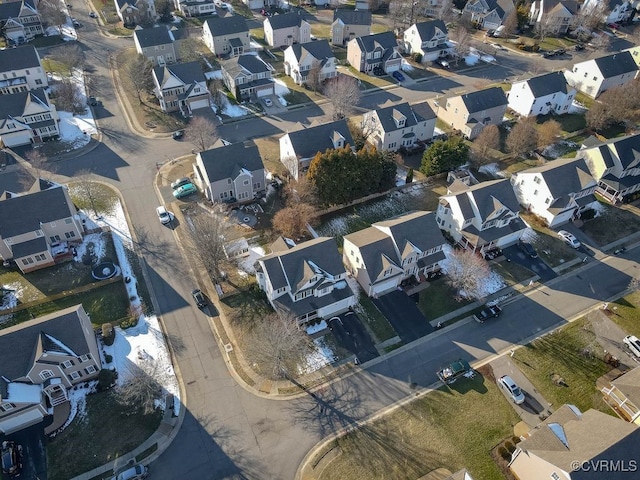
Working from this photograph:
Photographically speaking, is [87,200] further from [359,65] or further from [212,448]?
[359,65]

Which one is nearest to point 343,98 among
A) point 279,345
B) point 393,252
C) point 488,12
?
point 393,252

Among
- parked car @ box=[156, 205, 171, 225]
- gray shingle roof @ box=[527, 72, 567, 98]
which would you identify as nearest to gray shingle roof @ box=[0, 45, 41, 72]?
parked car @ box=[156, 205, 171, 225]

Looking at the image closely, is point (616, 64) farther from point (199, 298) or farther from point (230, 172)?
point (199, 298)

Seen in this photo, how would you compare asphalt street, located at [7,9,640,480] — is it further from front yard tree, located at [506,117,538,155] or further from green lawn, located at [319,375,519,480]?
front yard tree, located at [506,117,538,155]

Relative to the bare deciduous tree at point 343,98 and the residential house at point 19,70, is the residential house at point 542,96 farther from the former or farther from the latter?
the residential house at point 19,70

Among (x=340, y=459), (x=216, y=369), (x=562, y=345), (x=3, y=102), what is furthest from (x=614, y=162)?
(x=3, y=102)

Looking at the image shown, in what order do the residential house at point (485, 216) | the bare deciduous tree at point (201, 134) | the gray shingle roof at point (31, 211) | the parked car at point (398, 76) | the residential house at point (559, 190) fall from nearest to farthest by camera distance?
1. the gray shingle roof at point (31, 211)
2. the residential house at point (485, 216)
3. the residential house at point (559, 190)
4. the bare deciduous tree at point (201, 134)
5. the parked car at point (398, 76)

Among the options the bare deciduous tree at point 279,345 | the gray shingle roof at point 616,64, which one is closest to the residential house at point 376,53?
the gray shingle roof at point 616,64
